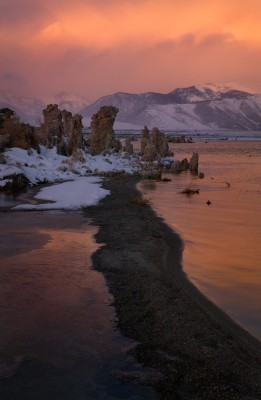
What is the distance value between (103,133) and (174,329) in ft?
135

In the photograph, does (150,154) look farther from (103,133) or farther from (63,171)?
(63,171)

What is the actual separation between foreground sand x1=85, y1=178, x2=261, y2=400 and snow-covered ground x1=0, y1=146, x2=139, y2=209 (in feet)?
27.8

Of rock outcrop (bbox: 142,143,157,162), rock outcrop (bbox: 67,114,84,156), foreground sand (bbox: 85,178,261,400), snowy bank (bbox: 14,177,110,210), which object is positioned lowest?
foreground sand (bbox: 85,178,261,400)

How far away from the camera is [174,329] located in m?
7.24

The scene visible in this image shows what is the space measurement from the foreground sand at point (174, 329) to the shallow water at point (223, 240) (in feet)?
1.28

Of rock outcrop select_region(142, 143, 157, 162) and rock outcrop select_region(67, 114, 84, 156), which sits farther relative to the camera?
rock outcrop select_region(142, 143, 157, 162)

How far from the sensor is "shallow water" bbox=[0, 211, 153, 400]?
5648 millimetres

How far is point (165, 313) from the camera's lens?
25.7 ft

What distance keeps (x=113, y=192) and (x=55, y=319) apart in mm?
17449

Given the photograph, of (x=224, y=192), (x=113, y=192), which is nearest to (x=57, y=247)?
(x=113, y=192)

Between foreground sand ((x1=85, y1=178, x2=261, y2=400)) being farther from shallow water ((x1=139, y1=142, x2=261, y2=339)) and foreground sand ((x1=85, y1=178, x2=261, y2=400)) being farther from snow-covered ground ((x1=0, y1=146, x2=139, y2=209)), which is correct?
snow-covered ground ((x1=0, y1=146, x2=139, y2=209))

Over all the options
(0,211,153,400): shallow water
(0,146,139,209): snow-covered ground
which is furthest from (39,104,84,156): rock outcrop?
(0,211,153,400): shallow water

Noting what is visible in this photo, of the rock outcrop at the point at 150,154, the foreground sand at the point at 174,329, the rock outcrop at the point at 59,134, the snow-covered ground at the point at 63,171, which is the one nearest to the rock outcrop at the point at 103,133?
the snow-covered ground at the point at 63,171

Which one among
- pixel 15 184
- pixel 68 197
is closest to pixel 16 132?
pixel 15 184
